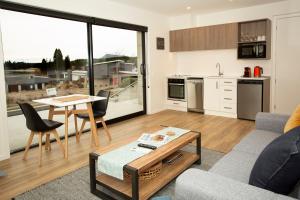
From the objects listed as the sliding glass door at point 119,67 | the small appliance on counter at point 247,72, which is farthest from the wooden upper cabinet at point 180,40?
the small appliance on counter at point 247,72

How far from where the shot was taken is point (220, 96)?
5.57 m

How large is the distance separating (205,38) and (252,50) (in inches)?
47.1

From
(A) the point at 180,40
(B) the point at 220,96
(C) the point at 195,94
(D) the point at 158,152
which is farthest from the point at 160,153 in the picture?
(A) the point at 180,40

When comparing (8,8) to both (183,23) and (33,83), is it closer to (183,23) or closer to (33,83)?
(33,83)

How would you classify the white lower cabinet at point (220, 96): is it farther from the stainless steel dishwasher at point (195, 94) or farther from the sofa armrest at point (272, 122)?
the sofa armrest at point (272, 122)

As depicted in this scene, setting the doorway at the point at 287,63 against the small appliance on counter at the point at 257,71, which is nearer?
the doorway at the point at 287,63

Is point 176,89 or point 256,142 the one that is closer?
point 256,142

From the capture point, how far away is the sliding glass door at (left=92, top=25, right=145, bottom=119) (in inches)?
193

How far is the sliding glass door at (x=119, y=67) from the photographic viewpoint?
4906 mm

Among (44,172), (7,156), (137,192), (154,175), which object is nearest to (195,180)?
(137,192)

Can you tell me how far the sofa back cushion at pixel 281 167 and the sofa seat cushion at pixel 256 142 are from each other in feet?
2.91

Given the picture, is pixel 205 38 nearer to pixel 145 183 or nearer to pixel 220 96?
pixel 220 96

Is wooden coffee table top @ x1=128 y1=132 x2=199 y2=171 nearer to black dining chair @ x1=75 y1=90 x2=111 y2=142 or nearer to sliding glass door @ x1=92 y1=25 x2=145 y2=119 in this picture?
black dining chair @ x1=75 y1=90 x2=111 y2=142

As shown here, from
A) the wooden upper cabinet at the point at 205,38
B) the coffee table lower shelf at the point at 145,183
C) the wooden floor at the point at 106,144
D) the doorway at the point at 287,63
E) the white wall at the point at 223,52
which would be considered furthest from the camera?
the wooden upper cabinet at the point at 205,38
